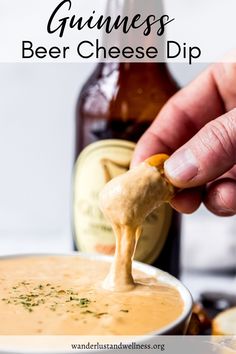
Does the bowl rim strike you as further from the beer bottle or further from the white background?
the white background

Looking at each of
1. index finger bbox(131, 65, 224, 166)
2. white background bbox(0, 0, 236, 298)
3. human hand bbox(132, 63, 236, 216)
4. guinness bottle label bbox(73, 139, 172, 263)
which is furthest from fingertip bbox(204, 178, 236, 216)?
white background bbox(0, 0, 236, 298)

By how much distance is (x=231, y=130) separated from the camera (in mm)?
940

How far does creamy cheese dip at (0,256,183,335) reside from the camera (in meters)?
0.73

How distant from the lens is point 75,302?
790mm

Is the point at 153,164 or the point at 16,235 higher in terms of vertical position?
the point at 153,164

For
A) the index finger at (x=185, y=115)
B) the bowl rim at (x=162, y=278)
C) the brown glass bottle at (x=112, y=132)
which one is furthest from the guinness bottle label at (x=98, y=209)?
the bowl rim at (x=162, y=278)

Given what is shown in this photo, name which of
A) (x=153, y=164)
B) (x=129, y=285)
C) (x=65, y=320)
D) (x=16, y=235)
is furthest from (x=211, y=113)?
(x=16, y=235)

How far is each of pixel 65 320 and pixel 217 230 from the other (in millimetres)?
1182

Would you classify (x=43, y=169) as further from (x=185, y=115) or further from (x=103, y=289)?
(x=103, y=289)

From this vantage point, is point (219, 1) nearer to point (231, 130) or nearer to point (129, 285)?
point (231, 130)

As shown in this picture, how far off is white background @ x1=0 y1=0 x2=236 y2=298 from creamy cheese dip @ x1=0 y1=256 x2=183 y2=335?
84 cm

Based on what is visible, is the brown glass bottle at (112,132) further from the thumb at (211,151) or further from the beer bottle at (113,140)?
the thumb at (211,151)

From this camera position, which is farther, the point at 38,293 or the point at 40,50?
the point at 40,50

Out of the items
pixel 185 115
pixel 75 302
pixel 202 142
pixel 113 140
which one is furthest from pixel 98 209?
pixel 75 302
